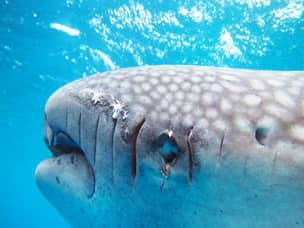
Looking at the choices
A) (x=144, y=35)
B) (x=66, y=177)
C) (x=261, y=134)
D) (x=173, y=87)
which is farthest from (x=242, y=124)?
(x=144, y=35)

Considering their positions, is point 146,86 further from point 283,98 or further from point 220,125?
point 283,98

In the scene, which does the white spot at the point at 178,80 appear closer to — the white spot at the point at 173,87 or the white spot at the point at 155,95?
the white spot at the point at 173,87

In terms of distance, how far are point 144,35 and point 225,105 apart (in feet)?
43.0

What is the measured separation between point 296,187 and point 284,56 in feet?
47.7

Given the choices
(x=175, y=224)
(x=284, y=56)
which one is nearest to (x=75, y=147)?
(x=175, y=224)

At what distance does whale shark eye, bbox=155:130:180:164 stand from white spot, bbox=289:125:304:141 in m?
0.55

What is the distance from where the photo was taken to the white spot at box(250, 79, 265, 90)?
1.67m

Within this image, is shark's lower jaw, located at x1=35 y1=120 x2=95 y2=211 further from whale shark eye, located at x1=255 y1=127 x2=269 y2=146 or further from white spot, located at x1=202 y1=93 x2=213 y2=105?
whale shark eye, located at x1=255 y1=127 x2=269 y2=146

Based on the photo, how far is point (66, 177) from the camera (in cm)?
195

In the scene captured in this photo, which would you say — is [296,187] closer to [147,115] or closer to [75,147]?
[147,115]

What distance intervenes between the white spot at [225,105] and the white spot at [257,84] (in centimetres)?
21

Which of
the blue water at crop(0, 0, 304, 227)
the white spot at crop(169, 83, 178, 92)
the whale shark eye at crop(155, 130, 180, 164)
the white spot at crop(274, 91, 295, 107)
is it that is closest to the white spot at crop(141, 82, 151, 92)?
the white spot at crop(169, 83, 178, 92)

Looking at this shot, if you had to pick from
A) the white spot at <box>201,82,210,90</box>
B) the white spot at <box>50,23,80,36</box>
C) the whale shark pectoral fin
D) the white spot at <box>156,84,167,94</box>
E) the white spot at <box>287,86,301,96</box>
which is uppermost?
the white spot at <box>50,23,80,36</box>

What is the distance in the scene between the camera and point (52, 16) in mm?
13281
